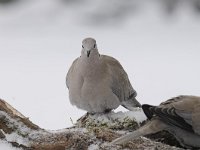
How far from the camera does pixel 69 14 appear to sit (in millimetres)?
18516

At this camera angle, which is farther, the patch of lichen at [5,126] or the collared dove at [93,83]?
the collared dove at [93,83]

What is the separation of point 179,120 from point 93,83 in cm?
148

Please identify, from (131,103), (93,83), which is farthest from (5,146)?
(131,103)

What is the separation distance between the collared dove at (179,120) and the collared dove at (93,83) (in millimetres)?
1209

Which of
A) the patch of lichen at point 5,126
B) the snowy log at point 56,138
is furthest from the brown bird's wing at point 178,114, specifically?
the patch of lichen at point 5,126

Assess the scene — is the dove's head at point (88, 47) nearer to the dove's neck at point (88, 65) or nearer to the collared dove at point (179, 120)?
the dove's neck at point (88, 65)

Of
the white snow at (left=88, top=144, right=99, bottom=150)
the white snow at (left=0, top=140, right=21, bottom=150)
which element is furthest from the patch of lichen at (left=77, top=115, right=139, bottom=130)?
the white snow at (left=0, top=140, right=21, bottom=150)

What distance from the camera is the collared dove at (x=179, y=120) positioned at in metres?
5.01

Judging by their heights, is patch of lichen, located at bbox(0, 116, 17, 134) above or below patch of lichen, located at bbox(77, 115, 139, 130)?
below

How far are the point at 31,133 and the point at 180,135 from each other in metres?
1.06

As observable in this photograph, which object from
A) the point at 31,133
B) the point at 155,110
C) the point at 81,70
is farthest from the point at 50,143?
the point at 81,70

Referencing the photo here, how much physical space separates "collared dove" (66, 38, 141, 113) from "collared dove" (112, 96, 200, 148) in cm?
121

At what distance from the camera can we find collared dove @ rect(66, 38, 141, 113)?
20.7 feet

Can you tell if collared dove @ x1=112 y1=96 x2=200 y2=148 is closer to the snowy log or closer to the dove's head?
the snowy log
